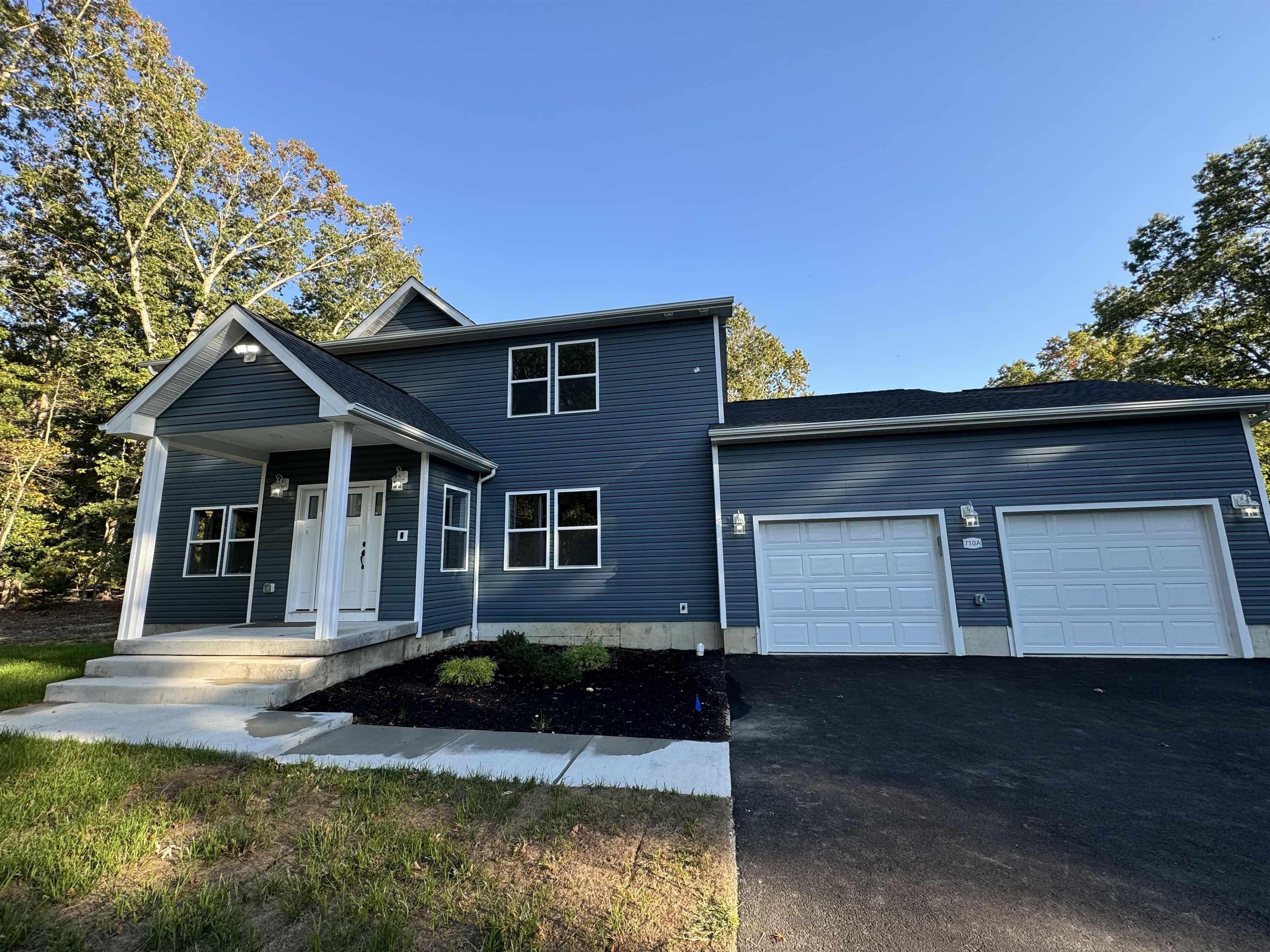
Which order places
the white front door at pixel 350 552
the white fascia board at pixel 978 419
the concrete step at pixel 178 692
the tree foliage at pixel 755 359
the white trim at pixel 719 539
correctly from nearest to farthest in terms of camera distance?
the concrete step at pixel 178 692
the white fascia board at pixel 978 419
the white front door at pixel 350 552
the white trim at pixel 719 539
the tree foliage at pixel 755 359

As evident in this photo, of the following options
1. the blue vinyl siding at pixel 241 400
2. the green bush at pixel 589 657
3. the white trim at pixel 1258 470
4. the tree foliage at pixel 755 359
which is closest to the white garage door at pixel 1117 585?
the white trim at pixel 1258 470

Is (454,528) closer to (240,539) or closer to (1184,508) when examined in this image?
(240,539)

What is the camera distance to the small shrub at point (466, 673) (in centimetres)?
568

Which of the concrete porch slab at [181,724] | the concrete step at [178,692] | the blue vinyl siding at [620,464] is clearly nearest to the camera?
the concrete porch slab at [181,724]

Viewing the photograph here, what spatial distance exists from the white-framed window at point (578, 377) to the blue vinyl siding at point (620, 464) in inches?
5.4

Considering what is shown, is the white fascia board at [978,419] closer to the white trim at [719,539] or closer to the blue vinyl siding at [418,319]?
the white trim at [719,539]

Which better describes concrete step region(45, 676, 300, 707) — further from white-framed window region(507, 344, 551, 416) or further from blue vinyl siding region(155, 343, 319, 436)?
white-framed window region(507, 344, 551, 416)

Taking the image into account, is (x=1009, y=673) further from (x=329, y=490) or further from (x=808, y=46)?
(x=808, y=46)

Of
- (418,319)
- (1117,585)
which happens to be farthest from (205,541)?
(1117,585)

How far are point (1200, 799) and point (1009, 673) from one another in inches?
131

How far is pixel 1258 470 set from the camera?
22.1ft

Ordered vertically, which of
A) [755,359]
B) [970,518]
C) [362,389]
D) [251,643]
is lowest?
[251,643]

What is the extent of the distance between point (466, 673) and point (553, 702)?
1.23 meters

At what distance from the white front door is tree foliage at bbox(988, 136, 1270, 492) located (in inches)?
850
